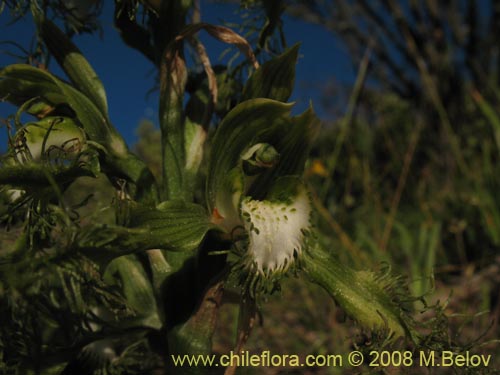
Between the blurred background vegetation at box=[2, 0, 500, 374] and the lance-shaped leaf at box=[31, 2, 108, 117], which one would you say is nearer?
the lance-shaped leaf at box=[31, 2, 108, 117]

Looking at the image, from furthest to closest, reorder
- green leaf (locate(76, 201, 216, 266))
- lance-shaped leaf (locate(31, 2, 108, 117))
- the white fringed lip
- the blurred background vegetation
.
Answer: the blurred background vegetation < lance-shaped leaf (locate(31, 2, 108, 117)) < the white fringed lip < green leaf (locate(76, 201, 216, 266))

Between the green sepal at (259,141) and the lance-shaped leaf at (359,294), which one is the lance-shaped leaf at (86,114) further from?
the lance-shaped leaf at (359,294)

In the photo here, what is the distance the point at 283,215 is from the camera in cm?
125

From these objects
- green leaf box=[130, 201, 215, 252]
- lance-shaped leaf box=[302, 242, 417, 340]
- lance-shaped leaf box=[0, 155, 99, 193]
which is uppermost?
lance-shaped leaf box=[0, 155, 99, 193]

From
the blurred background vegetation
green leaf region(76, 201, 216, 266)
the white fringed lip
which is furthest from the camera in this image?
the blurred background vegetation

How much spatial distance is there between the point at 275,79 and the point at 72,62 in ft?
1.56

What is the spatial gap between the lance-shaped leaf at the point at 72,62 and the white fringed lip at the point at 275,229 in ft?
1.38

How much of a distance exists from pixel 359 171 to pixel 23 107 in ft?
15.0

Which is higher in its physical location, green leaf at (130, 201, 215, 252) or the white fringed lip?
green leaf at (130, 201, 215, 252)

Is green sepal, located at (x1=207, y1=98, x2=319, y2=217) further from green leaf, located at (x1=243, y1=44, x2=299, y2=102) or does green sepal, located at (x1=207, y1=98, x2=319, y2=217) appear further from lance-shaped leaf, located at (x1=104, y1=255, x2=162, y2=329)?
lance-shaped leaf, located at (x1=104, y1=255, x2=162, y2=329)

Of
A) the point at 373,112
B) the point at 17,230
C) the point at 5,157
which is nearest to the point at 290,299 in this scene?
the point at 17,230

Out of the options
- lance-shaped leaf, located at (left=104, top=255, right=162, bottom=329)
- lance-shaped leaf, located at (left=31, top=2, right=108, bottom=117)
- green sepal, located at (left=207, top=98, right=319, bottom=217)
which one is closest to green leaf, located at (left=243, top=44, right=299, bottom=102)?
green sepal, located at (left=207, top=98, right=319, bottom=217)

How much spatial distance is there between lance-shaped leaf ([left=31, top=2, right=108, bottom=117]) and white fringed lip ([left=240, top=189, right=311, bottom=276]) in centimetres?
42

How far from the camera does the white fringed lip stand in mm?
1183
